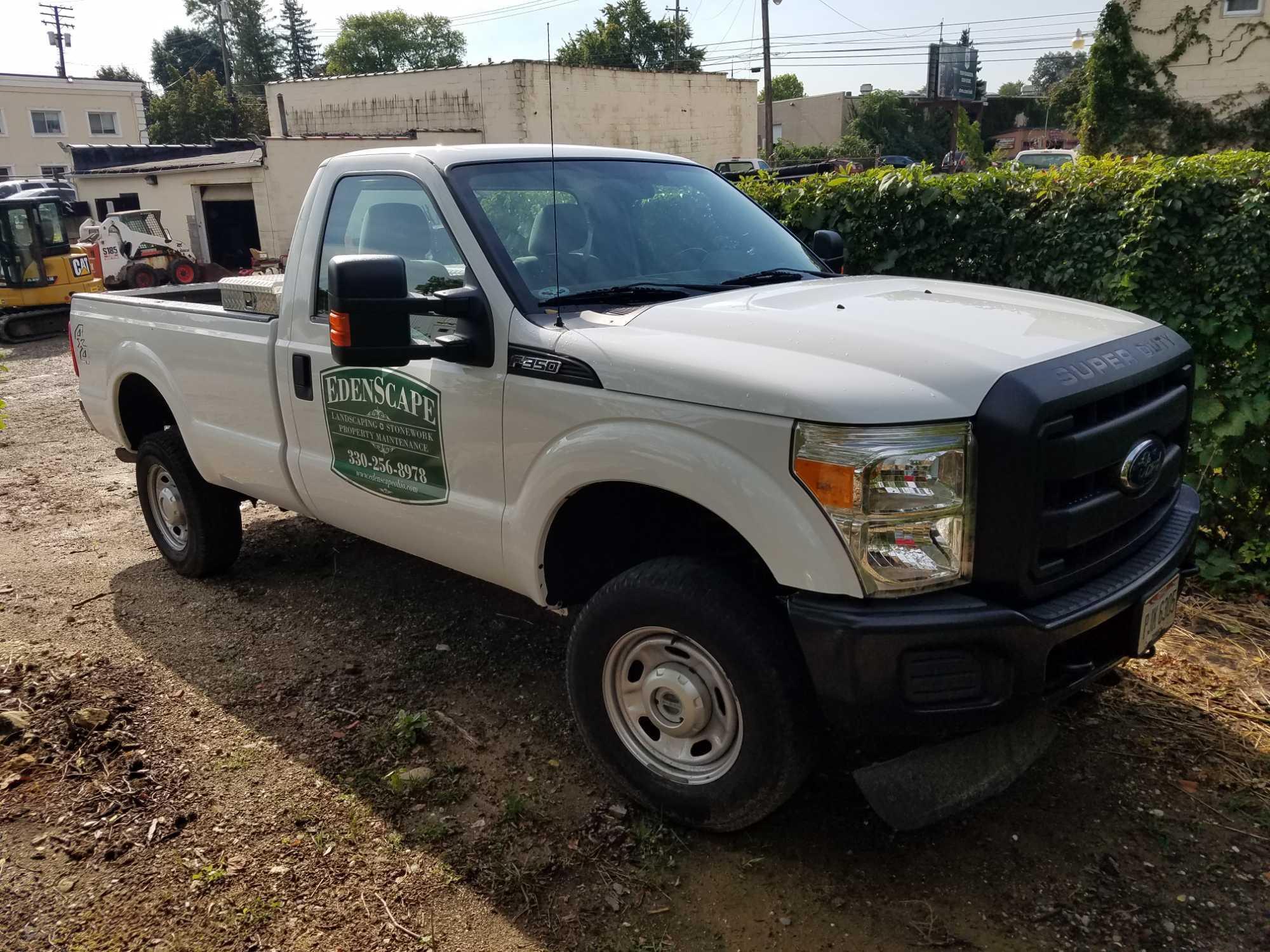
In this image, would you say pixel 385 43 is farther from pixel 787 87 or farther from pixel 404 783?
pixel 404 783

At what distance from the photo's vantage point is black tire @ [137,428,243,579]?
5.19 metres

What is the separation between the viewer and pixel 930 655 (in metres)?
2.53

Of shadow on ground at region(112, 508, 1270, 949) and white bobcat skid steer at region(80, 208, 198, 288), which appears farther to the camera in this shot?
white bobcat skid steer at region(80, 208, 198, 288)

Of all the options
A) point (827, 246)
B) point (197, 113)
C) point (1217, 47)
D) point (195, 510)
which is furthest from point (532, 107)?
point (197, 113)

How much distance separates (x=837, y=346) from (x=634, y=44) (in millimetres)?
69120

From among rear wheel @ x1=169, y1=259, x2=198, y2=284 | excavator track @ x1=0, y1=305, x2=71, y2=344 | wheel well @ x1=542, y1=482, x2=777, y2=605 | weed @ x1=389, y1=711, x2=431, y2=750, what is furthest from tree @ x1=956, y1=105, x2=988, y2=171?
weed @ x1=389, y1=711, x2=431, y2=750

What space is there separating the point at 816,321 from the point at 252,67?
9943 centimetres

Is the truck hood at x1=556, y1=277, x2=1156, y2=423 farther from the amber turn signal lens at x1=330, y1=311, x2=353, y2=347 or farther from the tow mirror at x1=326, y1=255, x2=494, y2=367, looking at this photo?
the amber turn signal lens at x1=330, y1=311, x2=353, y2=347

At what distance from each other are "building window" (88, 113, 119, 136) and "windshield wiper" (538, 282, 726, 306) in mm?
60651

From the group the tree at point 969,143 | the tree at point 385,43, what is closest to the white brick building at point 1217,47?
the tree at point 969,143

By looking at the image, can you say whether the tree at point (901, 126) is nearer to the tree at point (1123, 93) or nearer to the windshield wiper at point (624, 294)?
the tree at point (1123, 93)

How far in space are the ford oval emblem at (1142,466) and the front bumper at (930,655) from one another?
15.6 inches

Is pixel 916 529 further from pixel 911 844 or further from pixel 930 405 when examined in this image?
pixel 911 844

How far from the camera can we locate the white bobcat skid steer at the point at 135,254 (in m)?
20.6
